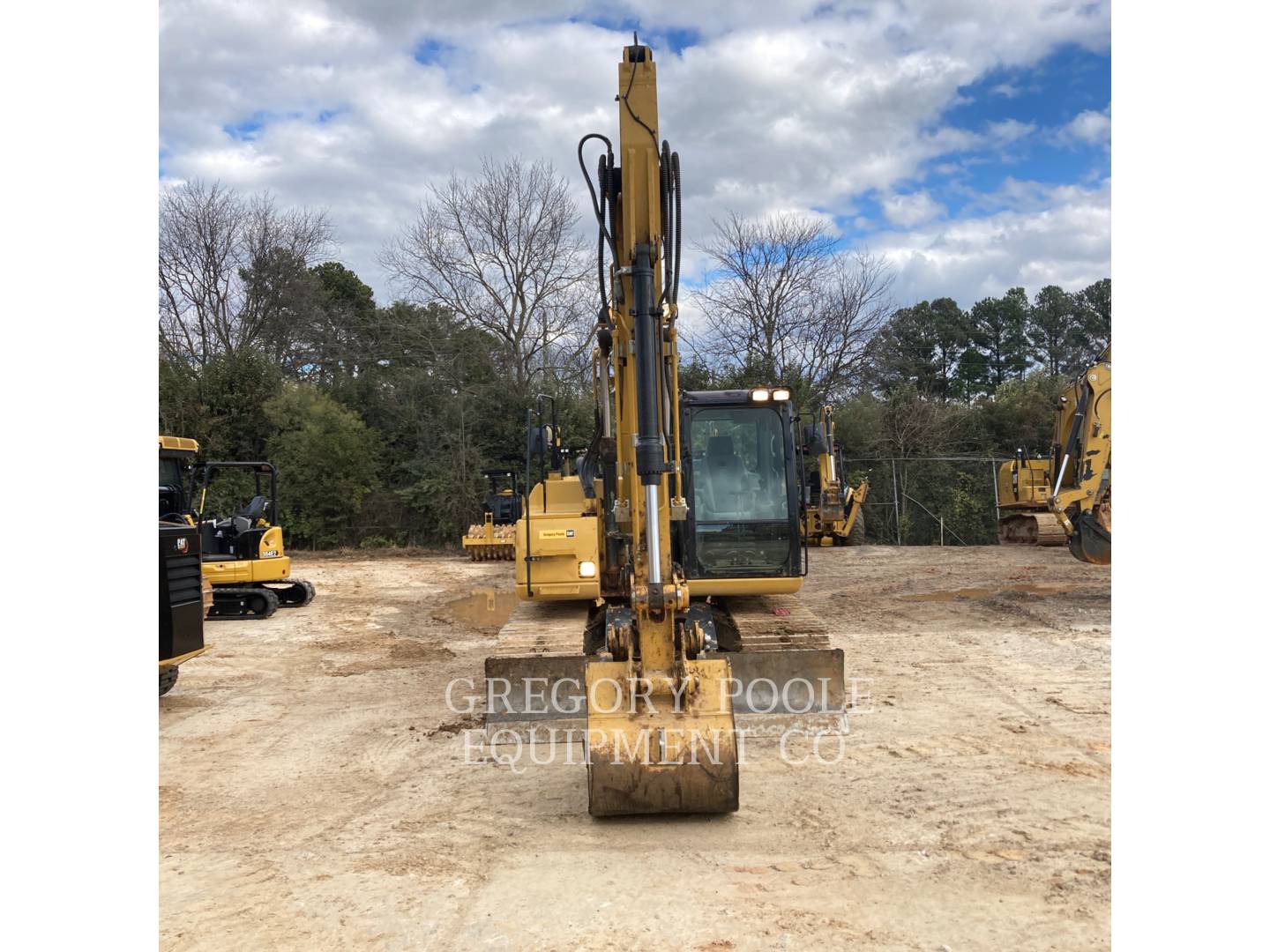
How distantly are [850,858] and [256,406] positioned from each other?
21372mm

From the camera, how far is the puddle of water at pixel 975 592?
11977 millimetres

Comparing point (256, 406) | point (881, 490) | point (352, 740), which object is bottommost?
point (352, 740)

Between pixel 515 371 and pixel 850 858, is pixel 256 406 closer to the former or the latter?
pixel 515 371

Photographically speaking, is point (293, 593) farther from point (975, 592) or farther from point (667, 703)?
point (667, 703)

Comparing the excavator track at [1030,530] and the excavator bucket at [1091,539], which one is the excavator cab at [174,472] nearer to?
the excavator bucket at [1091,539]

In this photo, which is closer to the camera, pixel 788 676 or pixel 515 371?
pixel 788 676

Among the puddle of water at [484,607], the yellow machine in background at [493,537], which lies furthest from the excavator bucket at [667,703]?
the yellow machine in background at [493,537]

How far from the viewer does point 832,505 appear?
17.2 metres

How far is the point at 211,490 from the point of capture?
20.5m

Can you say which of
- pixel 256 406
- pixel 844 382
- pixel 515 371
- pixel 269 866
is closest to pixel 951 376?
pixel 844 382

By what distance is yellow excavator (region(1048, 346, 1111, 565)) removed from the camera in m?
11.0

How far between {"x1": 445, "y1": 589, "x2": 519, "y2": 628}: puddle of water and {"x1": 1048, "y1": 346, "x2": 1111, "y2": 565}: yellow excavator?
6.82 m

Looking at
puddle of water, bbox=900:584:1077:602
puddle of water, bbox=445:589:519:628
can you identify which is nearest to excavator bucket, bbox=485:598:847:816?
puddle of water, bbox=445:589:519:628

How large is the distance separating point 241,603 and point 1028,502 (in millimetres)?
13308
